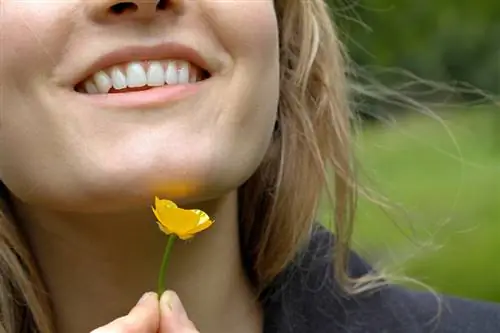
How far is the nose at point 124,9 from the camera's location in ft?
4.74

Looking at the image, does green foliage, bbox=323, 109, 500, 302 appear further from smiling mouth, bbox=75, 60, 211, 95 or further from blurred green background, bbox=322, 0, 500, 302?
smiling mouth, bbox=75, 60, 211, 95

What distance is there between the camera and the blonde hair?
1.78m

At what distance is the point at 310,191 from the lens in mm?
1805

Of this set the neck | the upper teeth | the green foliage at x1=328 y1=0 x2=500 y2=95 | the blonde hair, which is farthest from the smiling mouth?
the green foliage at x1=328 y1=0 x2=500 y2=95

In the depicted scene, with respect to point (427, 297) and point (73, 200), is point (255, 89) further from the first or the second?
point (427, 297)

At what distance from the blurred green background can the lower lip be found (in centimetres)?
48

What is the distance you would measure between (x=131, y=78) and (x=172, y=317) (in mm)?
284

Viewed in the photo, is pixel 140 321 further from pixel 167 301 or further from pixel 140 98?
pixel 140 98

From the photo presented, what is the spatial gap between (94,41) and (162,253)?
11.3 inches

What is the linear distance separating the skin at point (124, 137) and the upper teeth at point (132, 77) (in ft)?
0.08

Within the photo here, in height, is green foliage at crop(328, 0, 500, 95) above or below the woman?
below

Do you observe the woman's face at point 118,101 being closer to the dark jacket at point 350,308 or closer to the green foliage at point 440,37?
the dark jacket at point 350,308

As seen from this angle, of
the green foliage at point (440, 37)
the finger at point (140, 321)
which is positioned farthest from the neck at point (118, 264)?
the green foliage at point (440, 37)

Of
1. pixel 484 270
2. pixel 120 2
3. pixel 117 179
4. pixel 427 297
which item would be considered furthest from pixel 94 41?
pixel 484 270
